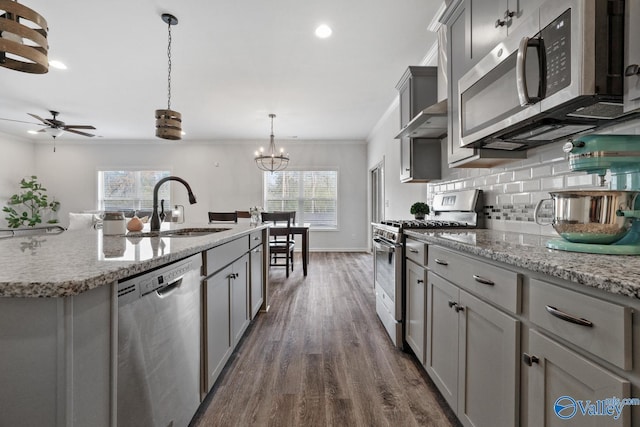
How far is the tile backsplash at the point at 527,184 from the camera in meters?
1.40

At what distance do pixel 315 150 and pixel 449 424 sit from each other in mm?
6152

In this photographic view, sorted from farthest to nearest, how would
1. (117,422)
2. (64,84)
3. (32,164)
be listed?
(32,164)
(64,84)
(117,422)

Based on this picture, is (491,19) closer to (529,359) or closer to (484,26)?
(484,26)

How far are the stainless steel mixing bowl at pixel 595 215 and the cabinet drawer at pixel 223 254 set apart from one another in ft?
4.74

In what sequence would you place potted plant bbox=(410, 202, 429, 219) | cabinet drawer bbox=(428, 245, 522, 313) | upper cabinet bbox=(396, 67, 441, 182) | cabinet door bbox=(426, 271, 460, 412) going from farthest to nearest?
1. potted plant bbox=(410, 202, 429, 219)
2. upper cabinet bbox=(396, 67, 441, 182)
3. cabinet door bbox=(426, 271, 460, 412)
4. cabinet drawer bbox=(428, 245, 522, 313)

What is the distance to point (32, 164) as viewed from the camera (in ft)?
22.4

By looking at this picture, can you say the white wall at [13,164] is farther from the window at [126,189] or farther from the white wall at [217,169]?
the window at [126,189]

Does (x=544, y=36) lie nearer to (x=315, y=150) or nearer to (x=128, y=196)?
(x=315, y=150)

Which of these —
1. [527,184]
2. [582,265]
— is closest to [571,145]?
[582,265]

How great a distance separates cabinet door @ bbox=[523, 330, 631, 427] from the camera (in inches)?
23.9

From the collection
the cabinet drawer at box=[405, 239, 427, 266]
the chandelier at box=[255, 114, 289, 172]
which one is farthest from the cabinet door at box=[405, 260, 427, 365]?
the chandelier at box=[255, 114, 289, 172]

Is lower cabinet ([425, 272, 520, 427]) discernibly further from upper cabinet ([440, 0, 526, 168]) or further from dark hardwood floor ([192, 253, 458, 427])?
upper cabinet ([440, 0, 526, 168])

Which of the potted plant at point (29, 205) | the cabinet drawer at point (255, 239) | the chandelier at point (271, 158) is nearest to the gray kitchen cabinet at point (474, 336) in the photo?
the cabinet drawer at point (255, 239)

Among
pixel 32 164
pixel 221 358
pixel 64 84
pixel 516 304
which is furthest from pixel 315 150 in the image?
pixel 32 164
